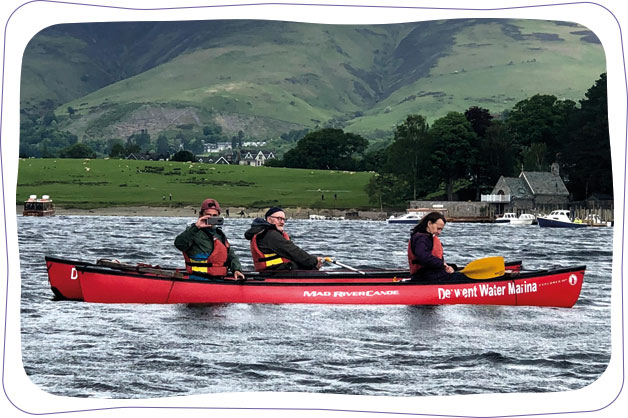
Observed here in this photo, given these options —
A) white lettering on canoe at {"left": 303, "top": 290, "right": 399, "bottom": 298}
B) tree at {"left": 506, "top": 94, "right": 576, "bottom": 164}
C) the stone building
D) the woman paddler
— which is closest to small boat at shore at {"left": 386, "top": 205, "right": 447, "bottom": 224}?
the stone building

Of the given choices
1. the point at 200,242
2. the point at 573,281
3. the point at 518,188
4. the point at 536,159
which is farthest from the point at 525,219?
the point at 200,242

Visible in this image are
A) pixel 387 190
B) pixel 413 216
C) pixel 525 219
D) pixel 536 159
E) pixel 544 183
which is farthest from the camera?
pixel 387 190

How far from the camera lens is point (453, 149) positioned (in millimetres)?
78500

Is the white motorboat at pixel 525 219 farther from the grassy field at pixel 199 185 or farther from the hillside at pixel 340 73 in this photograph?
the grassy field at pixel 199 185

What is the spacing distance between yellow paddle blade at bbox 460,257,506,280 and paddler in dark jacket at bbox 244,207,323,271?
8.19 feet

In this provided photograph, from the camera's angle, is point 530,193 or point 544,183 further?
point 530,193

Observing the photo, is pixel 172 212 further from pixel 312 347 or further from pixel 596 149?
pixel 596 149

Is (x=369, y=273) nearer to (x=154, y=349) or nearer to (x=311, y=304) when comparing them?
(x=311, y=304)

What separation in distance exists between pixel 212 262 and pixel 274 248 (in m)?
1.07

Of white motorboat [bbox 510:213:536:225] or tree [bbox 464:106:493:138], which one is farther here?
tree [bbox 464:106:493:138]

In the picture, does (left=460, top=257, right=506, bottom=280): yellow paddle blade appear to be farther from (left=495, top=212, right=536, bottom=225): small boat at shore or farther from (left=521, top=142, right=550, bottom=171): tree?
(left=495, top=212, right=536, bottom=225): small boat at shore

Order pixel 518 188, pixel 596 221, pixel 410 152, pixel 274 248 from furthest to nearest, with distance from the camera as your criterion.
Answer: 1. pixel 410 152
2. pixel 518 188
3. pixel 596 221
4. pixel 274 248

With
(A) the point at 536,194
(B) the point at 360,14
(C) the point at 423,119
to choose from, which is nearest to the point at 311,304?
(B) the point at 360,14

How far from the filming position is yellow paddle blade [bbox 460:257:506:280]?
17.5m
